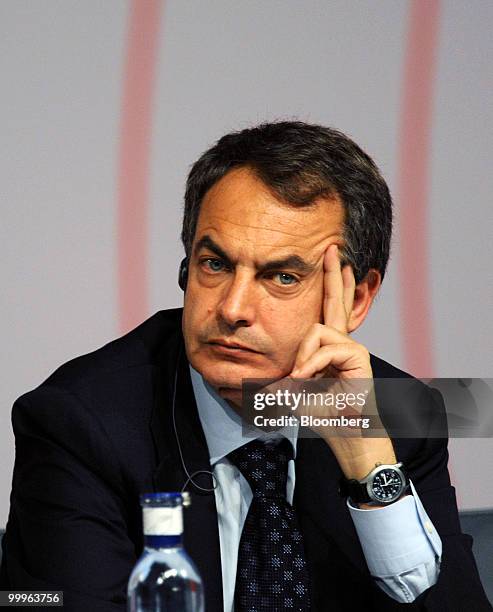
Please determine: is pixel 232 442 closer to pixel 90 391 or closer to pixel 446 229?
pixel 90 391

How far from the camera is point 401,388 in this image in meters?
2.44

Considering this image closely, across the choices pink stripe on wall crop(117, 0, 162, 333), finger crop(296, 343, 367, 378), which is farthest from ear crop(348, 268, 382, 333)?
pink stripe on wall crop(117, 0, 162, 333)

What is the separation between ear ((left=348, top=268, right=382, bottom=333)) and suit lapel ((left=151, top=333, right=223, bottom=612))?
0.39 meters

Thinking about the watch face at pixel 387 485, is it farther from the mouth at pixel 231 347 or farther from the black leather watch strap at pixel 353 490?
the mouth at pixel 231 347

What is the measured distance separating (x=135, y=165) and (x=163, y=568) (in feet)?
5.54

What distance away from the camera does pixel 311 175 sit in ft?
6.93

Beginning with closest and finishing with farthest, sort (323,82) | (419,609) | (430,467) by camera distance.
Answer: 1. (419,609)
2. (430,467)
3. (323,82)

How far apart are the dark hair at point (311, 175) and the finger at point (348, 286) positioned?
0.02 metres

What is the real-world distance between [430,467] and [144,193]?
1.08 m

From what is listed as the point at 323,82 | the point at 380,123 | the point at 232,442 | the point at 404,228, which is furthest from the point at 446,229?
the point at 232,442

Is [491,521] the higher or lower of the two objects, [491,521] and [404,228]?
the lower

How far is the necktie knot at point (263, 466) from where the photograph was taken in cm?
208

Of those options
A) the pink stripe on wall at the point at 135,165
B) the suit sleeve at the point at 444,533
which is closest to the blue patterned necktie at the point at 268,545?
the suit sleeve at the point at 444,533

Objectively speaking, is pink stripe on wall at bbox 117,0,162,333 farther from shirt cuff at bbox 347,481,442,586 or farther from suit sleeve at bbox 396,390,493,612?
shirt cuff at bbox 347,481,442,586
